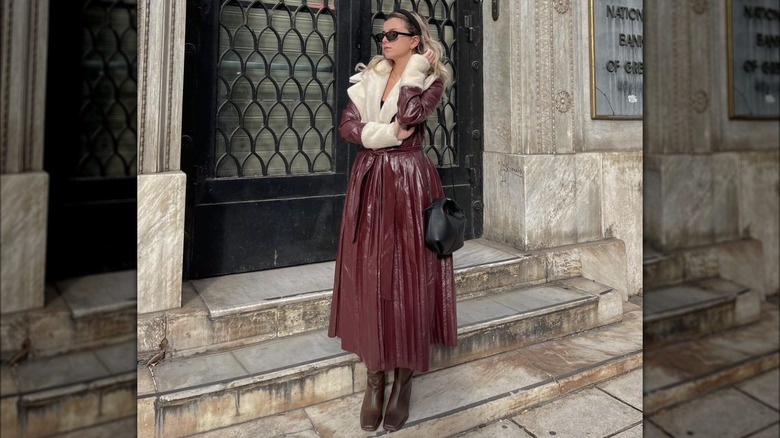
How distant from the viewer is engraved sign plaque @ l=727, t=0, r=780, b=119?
51cm

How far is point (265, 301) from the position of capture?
11.0ft

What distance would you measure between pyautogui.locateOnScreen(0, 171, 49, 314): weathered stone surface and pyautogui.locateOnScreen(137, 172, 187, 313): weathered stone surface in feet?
9.67

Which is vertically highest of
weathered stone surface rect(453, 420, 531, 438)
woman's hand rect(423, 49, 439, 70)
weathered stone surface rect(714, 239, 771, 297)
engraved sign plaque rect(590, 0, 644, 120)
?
engraved sign plaque rect(590, 0, 644, 120)

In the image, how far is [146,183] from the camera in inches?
125

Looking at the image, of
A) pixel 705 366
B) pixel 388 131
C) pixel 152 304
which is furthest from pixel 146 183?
pixel 705 366

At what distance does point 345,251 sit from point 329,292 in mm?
939

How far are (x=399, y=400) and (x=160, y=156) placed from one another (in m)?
2.02

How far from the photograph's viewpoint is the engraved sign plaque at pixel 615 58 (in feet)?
16.3

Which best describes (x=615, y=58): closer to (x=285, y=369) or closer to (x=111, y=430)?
(x=285, y=369)

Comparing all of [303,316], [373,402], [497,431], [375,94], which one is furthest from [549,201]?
[373,402]

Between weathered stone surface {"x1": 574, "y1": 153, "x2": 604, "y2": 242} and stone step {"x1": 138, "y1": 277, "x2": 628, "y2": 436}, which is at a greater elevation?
weathered stone surface {"x1": 574, "y1": 153, "x2": 604, "y2": 242}

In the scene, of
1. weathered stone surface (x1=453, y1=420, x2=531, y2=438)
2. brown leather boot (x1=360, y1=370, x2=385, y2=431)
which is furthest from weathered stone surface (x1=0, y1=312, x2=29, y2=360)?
weathered stone surface (x1=453, y1=420, x2=531, y2=438)

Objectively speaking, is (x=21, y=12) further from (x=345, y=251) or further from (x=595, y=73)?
(x=595, y=73)

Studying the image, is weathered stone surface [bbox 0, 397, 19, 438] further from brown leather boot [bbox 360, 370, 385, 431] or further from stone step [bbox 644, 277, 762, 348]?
brown leather boot [bbox 360, 370, 385, 431]
